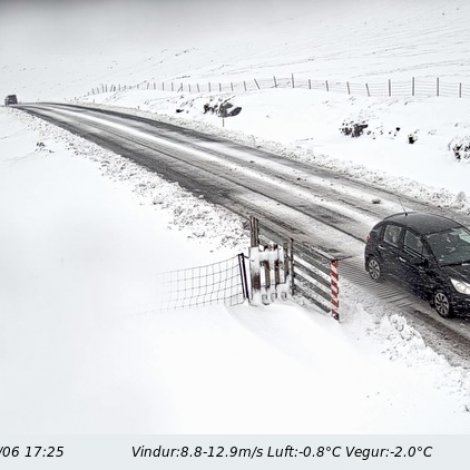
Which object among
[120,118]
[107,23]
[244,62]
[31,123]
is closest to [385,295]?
[120,118]

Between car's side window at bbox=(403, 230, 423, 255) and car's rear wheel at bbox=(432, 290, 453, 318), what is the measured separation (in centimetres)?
101

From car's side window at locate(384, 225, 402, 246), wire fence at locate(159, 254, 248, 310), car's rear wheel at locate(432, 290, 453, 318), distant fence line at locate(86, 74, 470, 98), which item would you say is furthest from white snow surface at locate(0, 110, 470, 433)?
distant fence line at locate(86, 74, 470, 98)

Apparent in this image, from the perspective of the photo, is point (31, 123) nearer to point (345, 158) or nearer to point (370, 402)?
point (345, 158)

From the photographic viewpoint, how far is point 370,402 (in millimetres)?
8000

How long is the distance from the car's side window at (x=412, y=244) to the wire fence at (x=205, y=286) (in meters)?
3.62

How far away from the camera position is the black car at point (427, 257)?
10117 millimetres

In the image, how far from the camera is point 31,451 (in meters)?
6.76

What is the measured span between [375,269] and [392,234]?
0.93m

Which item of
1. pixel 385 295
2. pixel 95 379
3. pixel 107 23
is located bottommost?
pixel 385 295

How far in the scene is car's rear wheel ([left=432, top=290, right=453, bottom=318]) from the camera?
1015 cm

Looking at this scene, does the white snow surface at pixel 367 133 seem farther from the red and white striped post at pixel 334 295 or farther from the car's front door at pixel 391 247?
the red and white striped post at pixel 334 295

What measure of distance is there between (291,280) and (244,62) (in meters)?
62.0

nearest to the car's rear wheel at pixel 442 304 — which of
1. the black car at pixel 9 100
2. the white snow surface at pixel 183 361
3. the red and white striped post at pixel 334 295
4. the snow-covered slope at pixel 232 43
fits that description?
the white snow surface at pixel 183 361

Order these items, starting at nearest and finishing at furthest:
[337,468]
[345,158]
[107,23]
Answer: [337,468], [345,158], [107,23]
